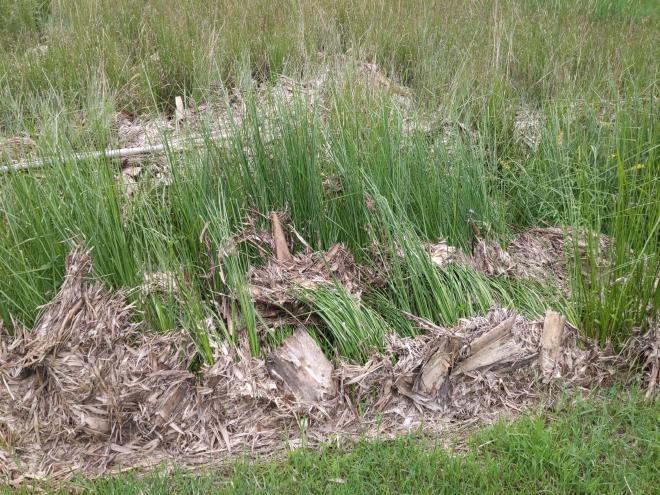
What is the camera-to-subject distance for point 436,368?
3361 mm

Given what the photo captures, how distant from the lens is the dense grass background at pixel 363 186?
3.61 metres

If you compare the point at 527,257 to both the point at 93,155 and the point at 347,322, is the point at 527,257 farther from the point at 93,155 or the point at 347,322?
the point at 93,155

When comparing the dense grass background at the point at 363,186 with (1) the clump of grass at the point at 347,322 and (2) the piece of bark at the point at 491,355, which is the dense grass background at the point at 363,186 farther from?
(2) the piece of bark at the point at 491,355

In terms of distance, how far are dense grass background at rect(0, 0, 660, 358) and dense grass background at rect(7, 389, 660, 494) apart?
63 centimetres

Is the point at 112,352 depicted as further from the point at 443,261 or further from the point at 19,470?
the point at 443,261

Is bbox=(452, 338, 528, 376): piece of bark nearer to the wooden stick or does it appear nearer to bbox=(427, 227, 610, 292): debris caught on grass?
bbox=(427, 227, 610, 292): debris caught on grass

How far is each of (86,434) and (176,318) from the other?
701 mm

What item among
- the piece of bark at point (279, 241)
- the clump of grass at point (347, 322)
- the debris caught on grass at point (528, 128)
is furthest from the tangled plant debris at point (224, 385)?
the debris caught on grass at point (528, 128)

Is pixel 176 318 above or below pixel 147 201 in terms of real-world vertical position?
below

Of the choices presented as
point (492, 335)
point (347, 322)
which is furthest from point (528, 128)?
point (347, 322)

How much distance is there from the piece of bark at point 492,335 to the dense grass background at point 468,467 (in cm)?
40

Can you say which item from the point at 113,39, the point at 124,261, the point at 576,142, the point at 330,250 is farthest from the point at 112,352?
the point at 113,39

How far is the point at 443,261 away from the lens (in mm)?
3852

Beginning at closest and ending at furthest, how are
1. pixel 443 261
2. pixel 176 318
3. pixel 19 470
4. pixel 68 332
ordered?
pixel 19 470 → pixel 68 332 → pixel 176 318 → pixel 443 261
